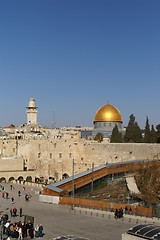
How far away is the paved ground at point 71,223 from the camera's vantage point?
12.4 metres

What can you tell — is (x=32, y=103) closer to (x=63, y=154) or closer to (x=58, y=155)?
(x=58, y=155)

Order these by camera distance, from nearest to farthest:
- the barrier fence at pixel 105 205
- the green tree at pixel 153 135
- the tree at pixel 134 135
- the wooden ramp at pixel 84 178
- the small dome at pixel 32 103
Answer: the barrier fence at pixel 105 205 → the wooden ramp at pixel 84 178 → the green tree at pixel 153 135 → the tree at pixel 134 135 → the small dome at pixel 32 103

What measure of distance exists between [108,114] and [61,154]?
17297 millimetres

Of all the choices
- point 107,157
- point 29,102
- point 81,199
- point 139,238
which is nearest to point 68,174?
point 107,157

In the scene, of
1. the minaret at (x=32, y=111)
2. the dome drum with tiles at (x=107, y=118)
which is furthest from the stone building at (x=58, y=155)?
the dome drum with tiles at (x=107, y=118)

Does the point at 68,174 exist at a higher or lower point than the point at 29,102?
lower

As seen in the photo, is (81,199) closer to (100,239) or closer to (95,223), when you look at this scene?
(95,223)

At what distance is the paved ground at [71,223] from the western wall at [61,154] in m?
14.2

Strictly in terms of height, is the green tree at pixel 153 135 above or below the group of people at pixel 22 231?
above

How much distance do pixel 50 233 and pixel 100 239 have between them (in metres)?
1.90

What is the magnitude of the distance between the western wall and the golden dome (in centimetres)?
1475

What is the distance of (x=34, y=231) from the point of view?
12.6m

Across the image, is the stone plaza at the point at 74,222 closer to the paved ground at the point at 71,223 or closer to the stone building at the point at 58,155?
the paved ground at the point at 71,223

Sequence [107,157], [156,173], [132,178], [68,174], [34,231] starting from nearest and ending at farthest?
1. [34,231]
2. [156,173]
3. [132,178]
4. [107,157]
5. [68,174]
